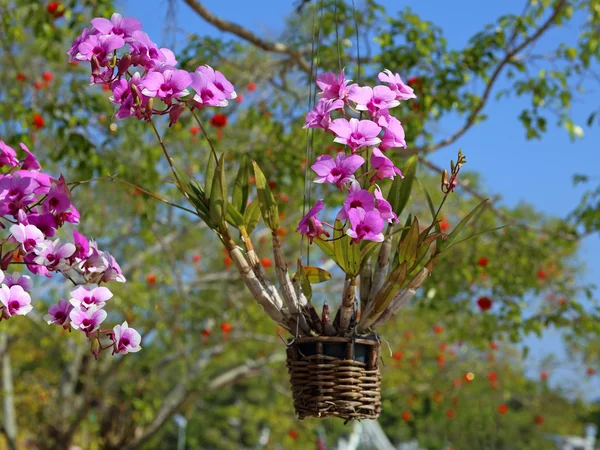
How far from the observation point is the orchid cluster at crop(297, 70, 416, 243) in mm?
1354

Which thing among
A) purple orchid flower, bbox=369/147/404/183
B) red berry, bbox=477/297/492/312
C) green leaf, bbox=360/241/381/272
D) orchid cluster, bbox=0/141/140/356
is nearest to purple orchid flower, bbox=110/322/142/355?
orchid cluster, bbox=0/141/140/356

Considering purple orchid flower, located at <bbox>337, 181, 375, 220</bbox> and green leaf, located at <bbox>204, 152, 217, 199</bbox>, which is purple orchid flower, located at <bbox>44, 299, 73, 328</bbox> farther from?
purple orchid flower, located at <bbox>337, 181, 375, 220</bbox>

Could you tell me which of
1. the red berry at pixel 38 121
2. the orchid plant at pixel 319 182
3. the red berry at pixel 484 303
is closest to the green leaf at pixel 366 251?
the orchid plant at pixel 319 182

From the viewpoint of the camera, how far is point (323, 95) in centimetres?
150

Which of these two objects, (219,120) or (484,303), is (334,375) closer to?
(484,303)

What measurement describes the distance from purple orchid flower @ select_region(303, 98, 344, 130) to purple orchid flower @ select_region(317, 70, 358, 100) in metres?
0.02

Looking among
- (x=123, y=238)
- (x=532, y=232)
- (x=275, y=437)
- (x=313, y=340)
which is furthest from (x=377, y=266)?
(x=275, y=437)

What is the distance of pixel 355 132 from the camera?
4.67ft

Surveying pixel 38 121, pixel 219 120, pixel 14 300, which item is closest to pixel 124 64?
pixel 14 300

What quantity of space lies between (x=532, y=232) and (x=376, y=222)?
432 cm

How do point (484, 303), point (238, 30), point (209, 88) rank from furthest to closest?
point (484, 303) → point (238, 30) → point (209, 88)

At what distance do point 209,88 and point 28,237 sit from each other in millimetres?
439

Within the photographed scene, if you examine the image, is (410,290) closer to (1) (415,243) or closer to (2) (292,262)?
(1) (415,243)

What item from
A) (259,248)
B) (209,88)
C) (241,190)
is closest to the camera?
(209,88)
